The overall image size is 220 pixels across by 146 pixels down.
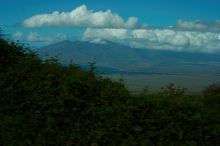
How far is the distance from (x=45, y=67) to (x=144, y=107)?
249 cm

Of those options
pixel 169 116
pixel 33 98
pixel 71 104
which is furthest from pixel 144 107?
pixel 33 98

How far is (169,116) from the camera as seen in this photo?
11.6m

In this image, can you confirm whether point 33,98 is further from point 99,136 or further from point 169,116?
point 169,116

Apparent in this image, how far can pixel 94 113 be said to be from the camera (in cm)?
1166

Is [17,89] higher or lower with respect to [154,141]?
higher

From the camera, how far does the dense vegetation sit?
37.4 ft

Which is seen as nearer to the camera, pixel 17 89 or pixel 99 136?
pixel 99 136

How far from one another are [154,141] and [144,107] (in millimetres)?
731

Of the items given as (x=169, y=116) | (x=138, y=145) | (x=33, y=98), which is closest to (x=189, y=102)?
(x=169, y=116)

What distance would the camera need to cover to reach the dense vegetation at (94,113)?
449 inches

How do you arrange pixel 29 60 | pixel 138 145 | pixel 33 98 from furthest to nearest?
pixel 29 60 → pixel 33 98 → pixel 138 145

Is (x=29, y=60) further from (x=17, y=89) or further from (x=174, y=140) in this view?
(x=174, y=140)

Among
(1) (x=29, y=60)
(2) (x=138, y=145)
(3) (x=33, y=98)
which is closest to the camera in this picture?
(2) (x=138, y=145)

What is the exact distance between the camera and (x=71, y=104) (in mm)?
11930
